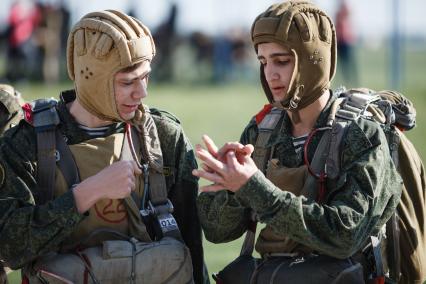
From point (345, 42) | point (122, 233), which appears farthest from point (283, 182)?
point (345, 42)

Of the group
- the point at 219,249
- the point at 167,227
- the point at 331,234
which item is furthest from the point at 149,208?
the point at 219,249

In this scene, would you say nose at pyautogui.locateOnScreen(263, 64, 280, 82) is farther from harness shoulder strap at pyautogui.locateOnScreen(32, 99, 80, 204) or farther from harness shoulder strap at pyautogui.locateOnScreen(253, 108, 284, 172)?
harness shoulder strap at pyautogui.locateOnScreen(32, 99, 80, 204)

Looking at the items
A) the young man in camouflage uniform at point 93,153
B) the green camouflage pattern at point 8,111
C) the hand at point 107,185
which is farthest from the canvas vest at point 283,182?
the green camouflage pattern at point 8,111

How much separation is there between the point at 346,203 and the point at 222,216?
695 millimetres

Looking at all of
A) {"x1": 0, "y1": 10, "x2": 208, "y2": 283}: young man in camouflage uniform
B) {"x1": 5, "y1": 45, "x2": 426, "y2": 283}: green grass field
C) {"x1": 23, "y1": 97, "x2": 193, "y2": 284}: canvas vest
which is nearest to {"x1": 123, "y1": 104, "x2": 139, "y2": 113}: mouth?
{"x1": 0, "y1": 10, "x2": 208, "y2": 283}: young man in camouflage uniform

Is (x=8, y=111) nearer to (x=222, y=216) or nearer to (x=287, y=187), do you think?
(x=222, y=216)

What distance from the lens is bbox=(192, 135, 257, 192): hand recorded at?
5.28m

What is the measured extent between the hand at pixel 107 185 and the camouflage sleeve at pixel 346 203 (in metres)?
0.61

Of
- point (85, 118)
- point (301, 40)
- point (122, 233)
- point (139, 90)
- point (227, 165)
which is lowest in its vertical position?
point (122, 233)

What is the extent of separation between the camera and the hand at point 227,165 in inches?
208

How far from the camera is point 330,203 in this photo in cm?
557

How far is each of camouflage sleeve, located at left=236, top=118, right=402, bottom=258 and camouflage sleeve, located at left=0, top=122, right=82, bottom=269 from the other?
0.95 meters

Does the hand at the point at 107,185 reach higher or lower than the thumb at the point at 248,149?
lower

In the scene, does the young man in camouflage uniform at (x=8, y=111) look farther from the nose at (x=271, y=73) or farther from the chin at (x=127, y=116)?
the nose at (x=271, y=73)
